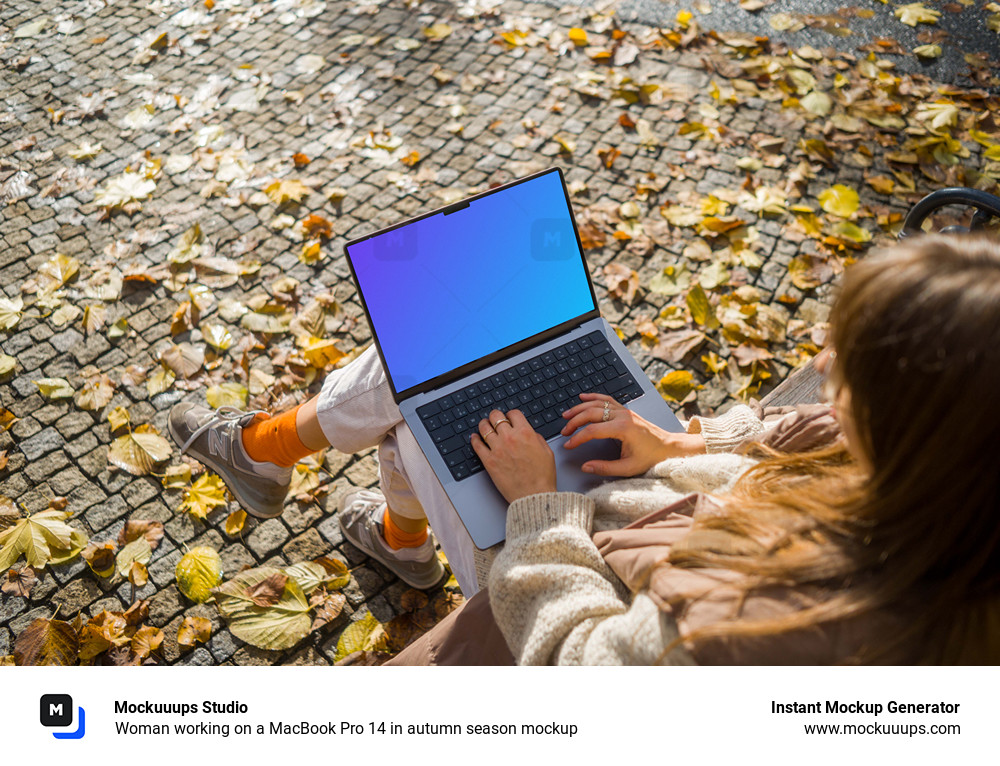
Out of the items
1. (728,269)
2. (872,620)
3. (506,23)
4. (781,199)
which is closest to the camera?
(872,620)

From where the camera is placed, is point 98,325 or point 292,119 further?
point 292,119

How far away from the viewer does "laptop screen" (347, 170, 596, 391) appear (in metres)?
1.78

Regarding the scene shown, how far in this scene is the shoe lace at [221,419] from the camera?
247 centimetres

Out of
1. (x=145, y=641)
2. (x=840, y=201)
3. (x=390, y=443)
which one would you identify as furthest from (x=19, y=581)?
(x=840, y=201)

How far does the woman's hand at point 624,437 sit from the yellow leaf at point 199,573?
150 cm

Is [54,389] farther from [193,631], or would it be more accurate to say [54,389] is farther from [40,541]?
[193,631]

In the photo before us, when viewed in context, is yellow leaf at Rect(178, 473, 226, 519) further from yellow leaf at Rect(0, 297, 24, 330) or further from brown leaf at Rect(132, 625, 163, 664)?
yellow leaf at Rect(0, 297, 24, 330)

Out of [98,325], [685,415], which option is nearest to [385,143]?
[98,325]

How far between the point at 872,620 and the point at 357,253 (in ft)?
4.45

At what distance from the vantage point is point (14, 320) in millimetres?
3102

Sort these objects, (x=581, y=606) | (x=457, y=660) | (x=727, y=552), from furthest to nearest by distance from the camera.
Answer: (x=457, y=660) < (x=581, y=606) < (x=727, y=552)

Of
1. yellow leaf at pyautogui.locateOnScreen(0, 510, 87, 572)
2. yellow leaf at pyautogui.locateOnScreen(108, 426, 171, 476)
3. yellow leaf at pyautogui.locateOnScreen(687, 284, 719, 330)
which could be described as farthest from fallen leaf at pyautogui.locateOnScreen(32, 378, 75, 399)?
yellow leaf at pyautogui.locateOnScreen(687, 284, 719, 330)

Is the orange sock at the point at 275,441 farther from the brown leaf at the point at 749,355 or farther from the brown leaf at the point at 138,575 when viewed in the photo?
the brown leaf at the point at 749,355

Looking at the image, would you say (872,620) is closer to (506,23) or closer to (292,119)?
(292,119)
